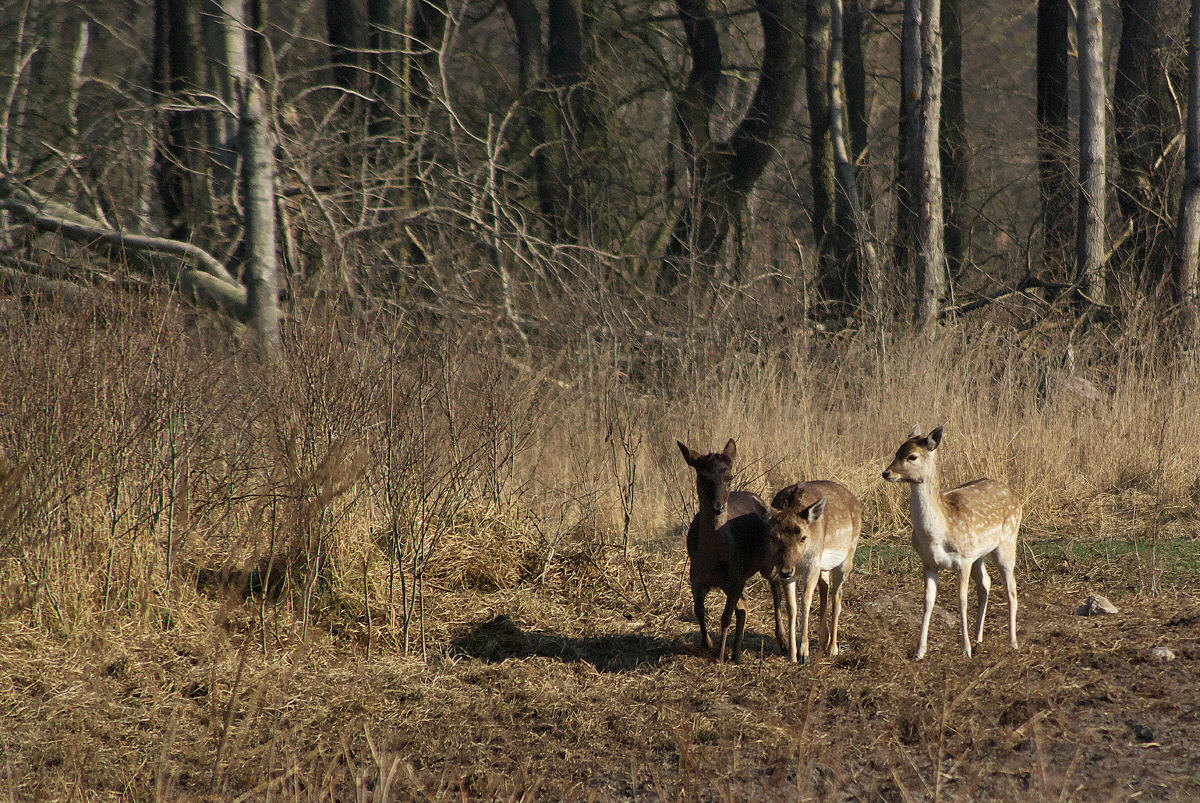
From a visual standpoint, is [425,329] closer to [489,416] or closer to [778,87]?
[489,416]

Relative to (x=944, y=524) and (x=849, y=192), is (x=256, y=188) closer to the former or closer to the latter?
(x=944, y=524)

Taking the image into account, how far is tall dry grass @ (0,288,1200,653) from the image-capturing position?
5.69m

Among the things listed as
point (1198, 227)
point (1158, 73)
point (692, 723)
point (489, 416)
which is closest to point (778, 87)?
point (1158, 73)

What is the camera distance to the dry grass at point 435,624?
4398 mm

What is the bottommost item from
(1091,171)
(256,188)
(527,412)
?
(527,412)

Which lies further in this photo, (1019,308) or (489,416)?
(1019,308)

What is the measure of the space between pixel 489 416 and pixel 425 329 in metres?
0.72

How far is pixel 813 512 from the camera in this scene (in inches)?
213

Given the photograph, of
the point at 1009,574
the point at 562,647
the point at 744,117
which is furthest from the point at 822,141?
the point at 562,647

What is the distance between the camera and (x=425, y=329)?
6.84 meters

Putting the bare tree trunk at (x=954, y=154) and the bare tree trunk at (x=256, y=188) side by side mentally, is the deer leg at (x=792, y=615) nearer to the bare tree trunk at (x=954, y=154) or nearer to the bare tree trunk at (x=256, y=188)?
the bare tree trunk at (x=256, y=188)

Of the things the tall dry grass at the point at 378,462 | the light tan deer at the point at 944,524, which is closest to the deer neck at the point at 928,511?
the light tan deer at the point at 944,524

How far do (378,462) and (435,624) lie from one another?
41.0 inches

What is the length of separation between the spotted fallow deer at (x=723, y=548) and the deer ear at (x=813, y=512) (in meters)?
0.21
